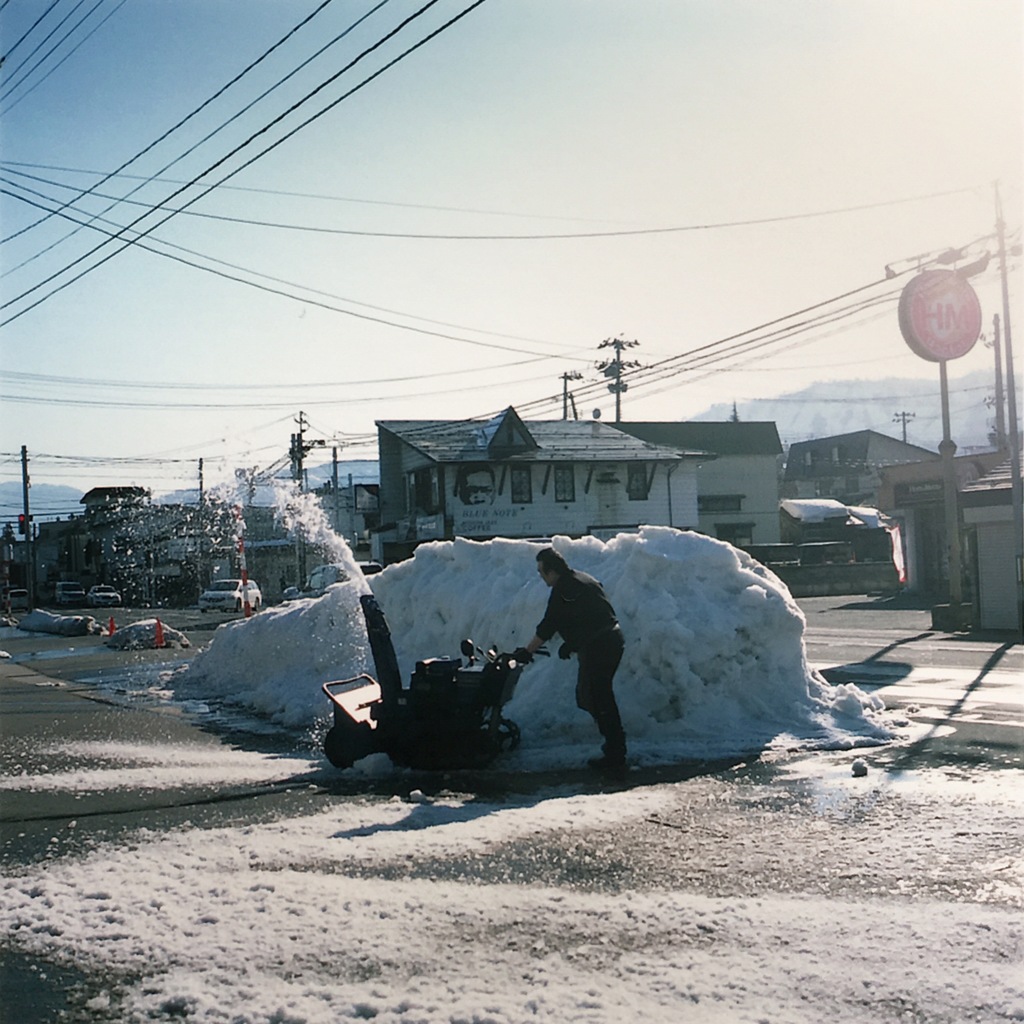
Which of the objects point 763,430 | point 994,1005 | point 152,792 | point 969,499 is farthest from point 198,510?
point 994,1005

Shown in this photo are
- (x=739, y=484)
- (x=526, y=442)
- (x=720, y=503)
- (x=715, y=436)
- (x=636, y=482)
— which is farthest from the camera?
(x=715, y=436)

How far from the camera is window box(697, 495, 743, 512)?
2393 inches

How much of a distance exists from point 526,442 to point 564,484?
2560 mm

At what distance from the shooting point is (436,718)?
782cm

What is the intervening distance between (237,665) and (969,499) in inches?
690

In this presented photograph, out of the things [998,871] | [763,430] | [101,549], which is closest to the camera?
[998,871]

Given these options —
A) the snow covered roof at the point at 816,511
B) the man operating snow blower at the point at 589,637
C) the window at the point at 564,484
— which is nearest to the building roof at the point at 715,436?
the snow covered roof at the point at 816,511

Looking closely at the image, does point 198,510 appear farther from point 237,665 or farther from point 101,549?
point 237,665

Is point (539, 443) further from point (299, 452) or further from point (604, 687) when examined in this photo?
point (604, 687)

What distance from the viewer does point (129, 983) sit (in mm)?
3842

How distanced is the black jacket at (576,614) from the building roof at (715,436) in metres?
54.7

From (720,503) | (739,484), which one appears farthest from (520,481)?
(739,484)

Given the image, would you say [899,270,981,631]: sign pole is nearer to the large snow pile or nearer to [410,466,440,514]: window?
the large snow pile

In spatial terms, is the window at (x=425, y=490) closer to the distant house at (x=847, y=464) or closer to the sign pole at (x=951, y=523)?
the sign pole at (x=951, y=523)
